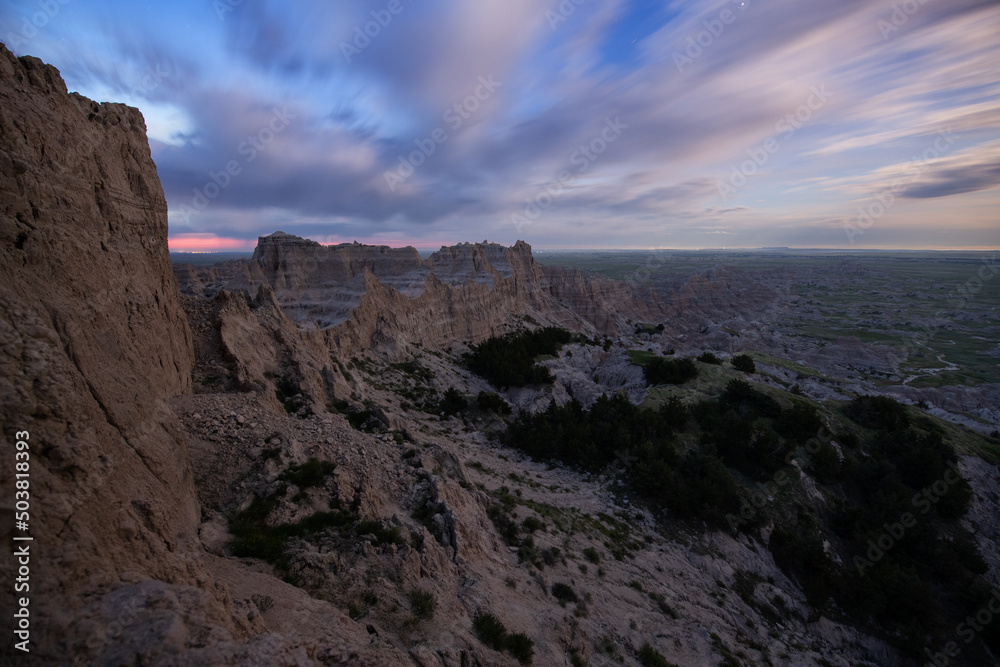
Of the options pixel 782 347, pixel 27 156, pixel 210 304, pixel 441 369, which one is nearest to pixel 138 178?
pixel 27 156

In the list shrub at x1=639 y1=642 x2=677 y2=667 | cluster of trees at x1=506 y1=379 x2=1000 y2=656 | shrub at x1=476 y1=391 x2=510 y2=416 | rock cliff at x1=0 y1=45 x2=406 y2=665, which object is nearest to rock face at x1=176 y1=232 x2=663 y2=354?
shrub at x1=476 y1=391 x2=510 y2=416

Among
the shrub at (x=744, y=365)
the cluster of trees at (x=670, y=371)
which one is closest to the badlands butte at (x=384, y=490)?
the cluster of trees at (x=670, y=371)

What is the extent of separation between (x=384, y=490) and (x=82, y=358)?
8.12 meters

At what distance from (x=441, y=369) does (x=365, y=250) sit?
17.9m

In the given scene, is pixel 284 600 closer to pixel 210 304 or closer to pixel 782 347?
pixel 210 304

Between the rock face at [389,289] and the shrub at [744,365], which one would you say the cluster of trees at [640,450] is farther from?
the rock face at [389,289]

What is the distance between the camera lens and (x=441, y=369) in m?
33.4

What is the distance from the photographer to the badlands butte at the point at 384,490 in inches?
198

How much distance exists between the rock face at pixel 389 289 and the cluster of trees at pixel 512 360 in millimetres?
4132

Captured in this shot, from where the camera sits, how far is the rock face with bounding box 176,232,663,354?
31.9m

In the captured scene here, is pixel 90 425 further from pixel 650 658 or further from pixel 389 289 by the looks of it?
pixel 389 289

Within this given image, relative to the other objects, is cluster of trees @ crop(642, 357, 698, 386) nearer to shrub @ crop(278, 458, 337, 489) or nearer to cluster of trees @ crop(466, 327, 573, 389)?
cluster of trees @ crop(466, 327, 573, 389)

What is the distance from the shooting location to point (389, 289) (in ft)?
113

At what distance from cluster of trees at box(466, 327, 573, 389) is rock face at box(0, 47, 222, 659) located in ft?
84.0
